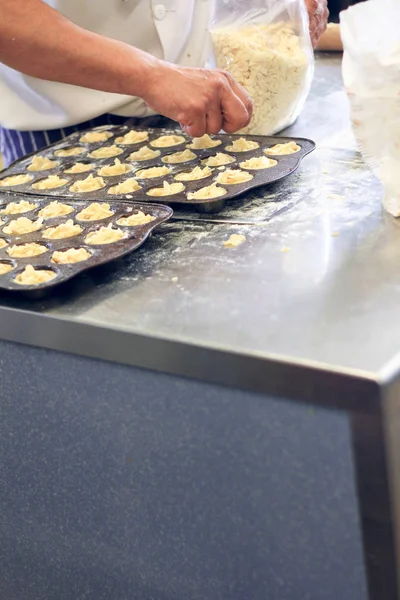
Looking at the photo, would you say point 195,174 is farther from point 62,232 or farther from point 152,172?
point 62,232

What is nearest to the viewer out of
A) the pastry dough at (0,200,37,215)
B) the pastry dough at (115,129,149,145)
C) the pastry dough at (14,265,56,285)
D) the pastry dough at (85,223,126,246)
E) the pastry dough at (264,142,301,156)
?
the pastry dough at (14,265,56,285)

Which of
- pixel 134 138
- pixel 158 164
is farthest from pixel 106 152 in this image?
pixel 158 164

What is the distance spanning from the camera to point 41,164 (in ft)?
6.21

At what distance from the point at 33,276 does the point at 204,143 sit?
722 millimetres

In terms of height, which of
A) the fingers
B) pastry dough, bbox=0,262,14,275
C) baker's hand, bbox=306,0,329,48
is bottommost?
pastry dough, bbox=0,262,14,275

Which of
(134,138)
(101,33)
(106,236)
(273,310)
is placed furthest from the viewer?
(101,33)

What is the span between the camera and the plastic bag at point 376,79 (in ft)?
4.19

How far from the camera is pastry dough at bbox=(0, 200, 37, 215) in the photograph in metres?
1.61

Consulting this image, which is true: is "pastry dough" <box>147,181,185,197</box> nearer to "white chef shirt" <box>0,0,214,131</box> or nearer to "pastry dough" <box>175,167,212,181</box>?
"pastry dough" <box>175,167,212,181</box>

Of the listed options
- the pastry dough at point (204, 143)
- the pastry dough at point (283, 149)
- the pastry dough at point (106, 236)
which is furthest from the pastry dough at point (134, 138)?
the pastry dough at point (106, 236)

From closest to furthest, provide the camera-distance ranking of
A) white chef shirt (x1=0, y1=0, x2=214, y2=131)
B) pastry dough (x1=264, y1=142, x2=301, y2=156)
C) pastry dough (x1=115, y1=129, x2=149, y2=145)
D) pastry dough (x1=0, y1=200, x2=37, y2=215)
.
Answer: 1. pastry dough (x1=0, y1=200, x2=37, y2=215)
2. pastry dough (x1=264, y1=142, x2=301, y2=156)
3. pastry dough (x1=115, y1=129, x2=149, y2=145)
4. white chef shirt (x1=0, y1=0, x2=214, y2=131)

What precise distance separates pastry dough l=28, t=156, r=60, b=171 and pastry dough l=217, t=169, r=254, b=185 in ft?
1.53

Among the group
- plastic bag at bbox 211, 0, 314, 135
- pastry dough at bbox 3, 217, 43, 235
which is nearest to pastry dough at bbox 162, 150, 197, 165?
plastic bag at bbox 211, 0, 314, 135

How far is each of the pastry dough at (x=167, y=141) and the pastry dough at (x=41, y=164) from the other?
0.23 meters
